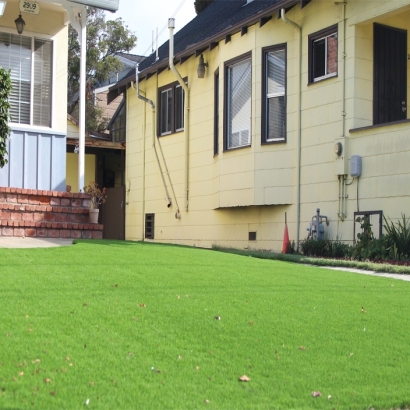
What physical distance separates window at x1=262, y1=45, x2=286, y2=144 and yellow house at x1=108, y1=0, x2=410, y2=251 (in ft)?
0.07

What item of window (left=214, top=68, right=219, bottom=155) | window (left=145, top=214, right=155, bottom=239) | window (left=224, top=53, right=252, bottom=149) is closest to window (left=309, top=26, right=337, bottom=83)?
window (left=224, top=53, right=252, bottom=149)

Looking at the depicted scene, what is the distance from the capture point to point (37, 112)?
43.7 ft

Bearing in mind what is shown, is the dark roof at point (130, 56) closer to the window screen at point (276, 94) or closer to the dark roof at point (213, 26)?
the dark roof at point (213, 26)

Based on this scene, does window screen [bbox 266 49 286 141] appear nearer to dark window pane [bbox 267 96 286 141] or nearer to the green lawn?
dark window pane [bbox 267 96 286 141]

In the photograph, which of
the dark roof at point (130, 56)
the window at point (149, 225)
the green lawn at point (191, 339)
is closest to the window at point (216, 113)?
the window at point (149, 225)

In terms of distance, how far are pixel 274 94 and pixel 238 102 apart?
1159 millimetres

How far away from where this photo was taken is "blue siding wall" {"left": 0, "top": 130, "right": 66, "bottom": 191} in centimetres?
1279

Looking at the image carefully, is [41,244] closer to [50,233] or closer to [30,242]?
[30,242]

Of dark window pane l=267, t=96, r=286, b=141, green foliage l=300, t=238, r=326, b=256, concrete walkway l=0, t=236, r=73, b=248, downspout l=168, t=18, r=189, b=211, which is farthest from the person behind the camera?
downspout l=168, t=18, r=189, b=211

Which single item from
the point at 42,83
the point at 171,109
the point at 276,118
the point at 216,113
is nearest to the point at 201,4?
the point at 171,109

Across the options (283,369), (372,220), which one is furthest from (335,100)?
(283,369)

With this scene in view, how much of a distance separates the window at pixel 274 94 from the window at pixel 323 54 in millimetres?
748

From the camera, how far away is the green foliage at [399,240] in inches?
446

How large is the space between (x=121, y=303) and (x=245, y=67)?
386 inches
